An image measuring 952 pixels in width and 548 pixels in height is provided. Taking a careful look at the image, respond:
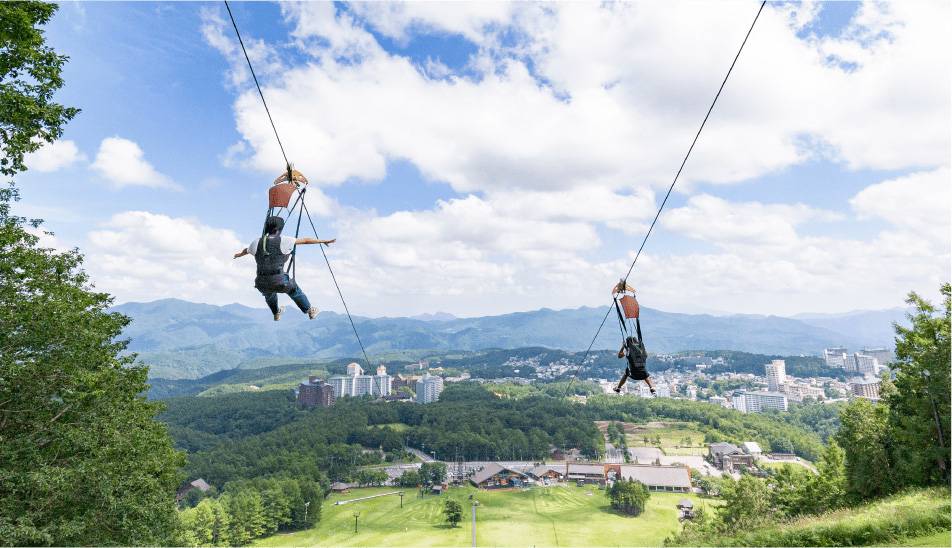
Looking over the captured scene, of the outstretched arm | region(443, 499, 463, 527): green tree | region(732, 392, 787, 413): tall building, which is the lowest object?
region(732, 392, 787, 413): tall building

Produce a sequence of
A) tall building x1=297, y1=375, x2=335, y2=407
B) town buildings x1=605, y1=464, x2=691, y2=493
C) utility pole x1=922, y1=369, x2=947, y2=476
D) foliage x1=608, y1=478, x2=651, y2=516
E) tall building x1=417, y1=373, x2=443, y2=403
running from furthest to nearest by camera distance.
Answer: tall building x1=417, y1=373, x2=443, y2=403, tall building x1=297, y1=375, x2=335, y2=407, town buildings x1=605, y1=464, x2=691, y2=493, foliage x1=608, y1=478, x2=651, y2=516, utility pole x1=922, y1=369, x2=947, y2=476

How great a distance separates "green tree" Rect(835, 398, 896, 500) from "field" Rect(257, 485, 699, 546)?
117ft

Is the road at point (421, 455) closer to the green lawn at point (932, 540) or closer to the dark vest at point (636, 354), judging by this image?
the dark vest at point (636, 354)

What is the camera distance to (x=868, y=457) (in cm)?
1808

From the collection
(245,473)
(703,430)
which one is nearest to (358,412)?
(245,473)

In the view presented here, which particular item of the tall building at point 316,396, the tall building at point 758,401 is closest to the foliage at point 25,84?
the tall building at point 316,396

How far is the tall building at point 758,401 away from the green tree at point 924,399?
7611 inches

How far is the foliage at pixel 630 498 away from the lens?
2480 inches

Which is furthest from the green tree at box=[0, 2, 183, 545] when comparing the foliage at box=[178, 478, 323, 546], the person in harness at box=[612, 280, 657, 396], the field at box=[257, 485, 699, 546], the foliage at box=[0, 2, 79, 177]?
the field at box=[257, 485, 699, 546]

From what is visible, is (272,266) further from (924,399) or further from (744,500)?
(744,500)

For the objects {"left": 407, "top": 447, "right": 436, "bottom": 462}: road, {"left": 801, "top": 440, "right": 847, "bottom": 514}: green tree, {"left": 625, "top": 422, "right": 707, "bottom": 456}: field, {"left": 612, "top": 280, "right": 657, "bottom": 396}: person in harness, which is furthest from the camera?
{"left": 625, "top": 422, "right": 707, "bottom": 456}: field

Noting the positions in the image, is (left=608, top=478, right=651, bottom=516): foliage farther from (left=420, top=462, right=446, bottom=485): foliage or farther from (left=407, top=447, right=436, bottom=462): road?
(left=407, top=447, right=436, bottom=462): road

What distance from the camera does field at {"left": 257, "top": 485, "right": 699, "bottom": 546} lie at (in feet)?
175

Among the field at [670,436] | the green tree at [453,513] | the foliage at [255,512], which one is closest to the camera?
the foliage at [255,512]
